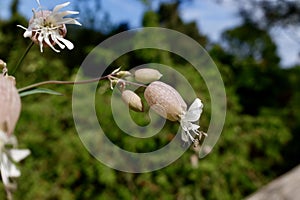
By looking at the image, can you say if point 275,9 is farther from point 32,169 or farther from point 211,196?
point 32,169

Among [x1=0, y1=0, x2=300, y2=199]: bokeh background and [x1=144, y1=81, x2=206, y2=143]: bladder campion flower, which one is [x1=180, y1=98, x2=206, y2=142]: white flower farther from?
[x1=0, y1=0, x2=300, y2=199]: bokeh background

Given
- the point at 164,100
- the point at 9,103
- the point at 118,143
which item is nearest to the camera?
the point at 9,103

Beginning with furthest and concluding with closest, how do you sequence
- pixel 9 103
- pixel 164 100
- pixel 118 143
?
pixel 118 143 < pixel 164 100 < pixel 9 103

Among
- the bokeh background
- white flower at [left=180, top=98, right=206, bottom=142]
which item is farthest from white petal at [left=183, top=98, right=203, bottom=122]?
the bokeh background

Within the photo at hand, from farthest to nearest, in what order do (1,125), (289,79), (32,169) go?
(289,79)
(32,169)
(1,125)

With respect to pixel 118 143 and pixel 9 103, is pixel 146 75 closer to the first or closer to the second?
pixel 9 103

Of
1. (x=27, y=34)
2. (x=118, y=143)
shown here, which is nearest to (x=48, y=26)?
(x=27, y=34)

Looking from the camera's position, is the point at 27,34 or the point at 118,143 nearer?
the point at 27,34

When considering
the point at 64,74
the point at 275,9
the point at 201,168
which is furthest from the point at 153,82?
the point at 275,9
